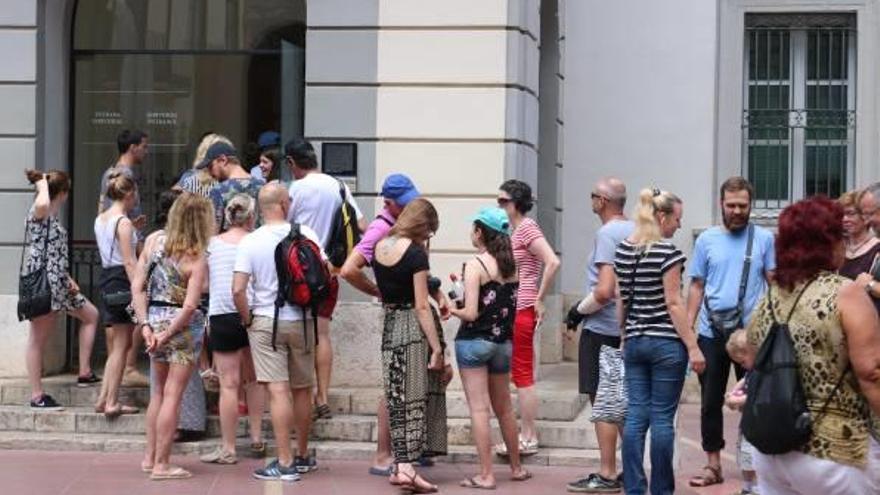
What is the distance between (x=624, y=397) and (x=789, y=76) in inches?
268

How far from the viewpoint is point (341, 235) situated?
36.5 ft

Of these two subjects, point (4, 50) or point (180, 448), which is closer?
point (180, 448)

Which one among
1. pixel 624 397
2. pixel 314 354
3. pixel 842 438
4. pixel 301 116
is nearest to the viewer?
pixel 842 438

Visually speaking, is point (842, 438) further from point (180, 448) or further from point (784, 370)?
point (180, 448)

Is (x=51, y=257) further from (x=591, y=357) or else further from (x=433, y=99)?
(x=591, y=357)

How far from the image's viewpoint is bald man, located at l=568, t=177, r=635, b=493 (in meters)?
9.57

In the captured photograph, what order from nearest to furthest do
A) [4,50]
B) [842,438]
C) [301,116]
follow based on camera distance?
[842,438], [4,50], [301,116]

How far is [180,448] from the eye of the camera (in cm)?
1091

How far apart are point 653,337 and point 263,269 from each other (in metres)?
2.69

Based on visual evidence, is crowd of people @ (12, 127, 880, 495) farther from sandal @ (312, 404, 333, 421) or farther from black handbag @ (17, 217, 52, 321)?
black handbag @ (17, 217, 52, 321)

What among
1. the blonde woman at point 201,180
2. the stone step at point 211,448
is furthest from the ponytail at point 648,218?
the blonde woman at point 201,180

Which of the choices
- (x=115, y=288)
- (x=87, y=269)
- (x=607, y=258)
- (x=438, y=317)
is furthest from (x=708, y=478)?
(x=87, y=269)

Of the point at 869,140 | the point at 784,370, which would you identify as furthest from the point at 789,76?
the point at 784,370

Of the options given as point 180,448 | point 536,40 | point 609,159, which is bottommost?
point 180,448
